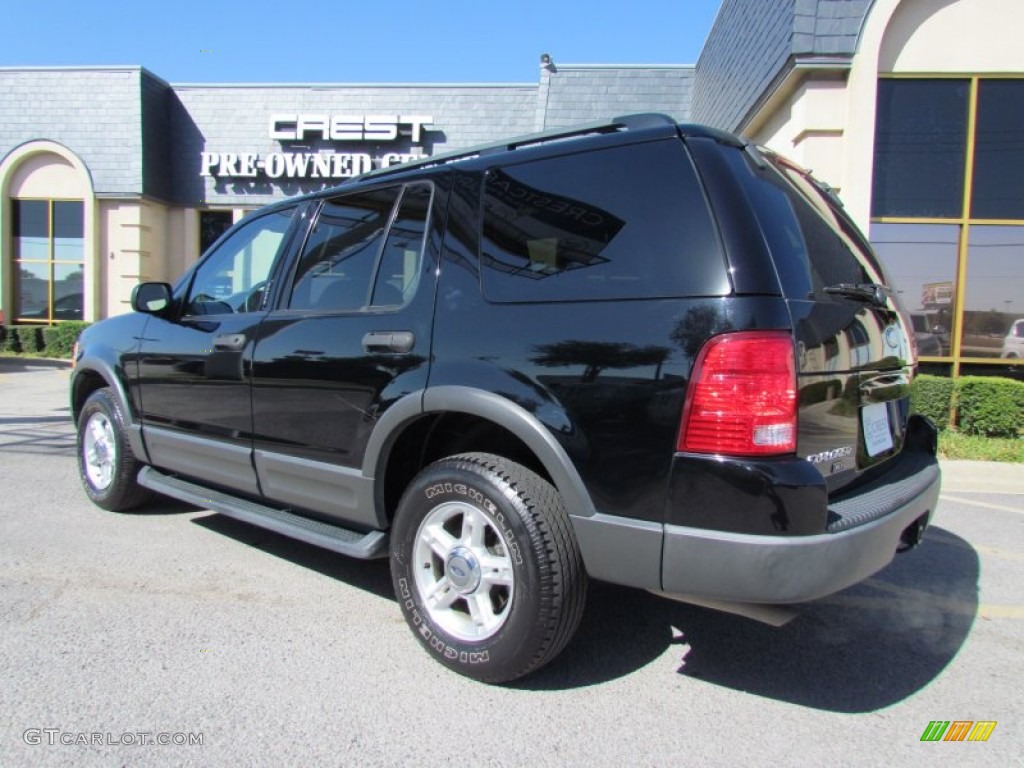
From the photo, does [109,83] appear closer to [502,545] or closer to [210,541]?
[210,541]

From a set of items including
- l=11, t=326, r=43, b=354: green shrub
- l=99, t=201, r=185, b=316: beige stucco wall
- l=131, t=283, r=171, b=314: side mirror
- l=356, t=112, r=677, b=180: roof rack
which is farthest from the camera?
l=11, t=326, r=43, b=354: green shrub

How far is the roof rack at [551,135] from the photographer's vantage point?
2.59 metres

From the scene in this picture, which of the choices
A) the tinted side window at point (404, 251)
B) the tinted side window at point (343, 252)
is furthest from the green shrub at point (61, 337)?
the tinted side window at point (404, 251)

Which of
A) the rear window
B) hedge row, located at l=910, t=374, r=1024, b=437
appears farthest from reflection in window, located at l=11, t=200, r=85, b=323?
the rear window

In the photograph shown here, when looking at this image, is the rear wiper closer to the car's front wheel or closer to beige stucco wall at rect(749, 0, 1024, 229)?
the car's front wheel

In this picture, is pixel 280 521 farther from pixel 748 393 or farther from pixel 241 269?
pixel 748 393

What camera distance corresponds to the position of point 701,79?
44.3 feet

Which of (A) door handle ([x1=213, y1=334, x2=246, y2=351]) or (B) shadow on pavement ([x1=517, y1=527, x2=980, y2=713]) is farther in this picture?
(A) door handle ([x1=213, y1=334, x2=246, y2=351])

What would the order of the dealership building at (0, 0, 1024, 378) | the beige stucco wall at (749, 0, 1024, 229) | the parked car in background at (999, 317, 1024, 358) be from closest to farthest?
the beige stucco wall at (749, 0, 1024, 229) < the dealership building at (0, 0, 1024, 378) < the parked car in background at (999, 317, 1024, 358)

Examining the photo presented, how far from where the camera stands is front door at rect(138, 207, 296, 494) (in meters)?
3.67

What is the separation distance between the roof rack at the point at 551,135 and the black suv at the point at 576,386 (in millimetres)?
13

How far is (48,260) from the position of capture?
1630 centimetres

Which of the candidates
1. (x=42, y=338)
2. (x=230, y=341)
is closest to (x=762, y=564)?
(x=230, y=341)

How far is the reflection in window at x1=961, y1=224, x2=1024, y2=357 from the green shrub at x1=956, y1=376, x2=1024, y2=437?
120cm
